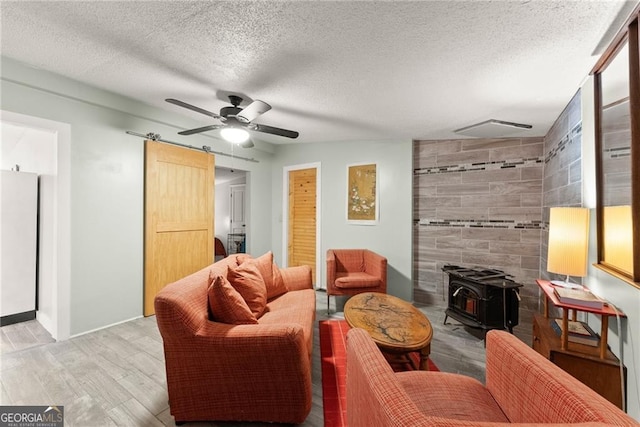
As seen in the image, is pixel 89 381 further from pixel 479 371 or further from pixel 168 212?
pixel 479 371

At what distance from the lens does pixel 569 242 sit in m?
1.75

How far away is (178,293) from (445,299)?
3.52m

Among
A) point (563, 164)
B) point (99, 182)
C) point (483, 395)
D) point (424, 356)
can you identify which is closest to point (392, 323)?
point (424, 356)

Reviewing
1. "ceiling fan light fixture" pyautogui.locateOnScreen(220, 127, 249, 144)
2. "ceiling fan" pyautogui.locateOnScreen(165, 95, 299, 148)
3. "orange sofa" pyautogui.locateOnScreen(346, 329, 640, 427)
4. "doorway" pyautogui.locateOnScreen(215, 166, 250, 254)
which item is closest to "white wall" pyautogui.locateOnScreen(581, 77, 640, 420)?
"orange sofa" pyautogui.locateOnScreen(346, 329, 640, 427)

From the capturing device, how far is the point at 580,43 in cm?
162

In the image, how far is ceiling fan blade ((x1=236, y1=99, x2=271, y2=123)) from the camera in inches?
84.7

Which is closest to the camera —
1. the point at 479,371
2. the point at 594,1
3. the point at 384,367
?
the point at 384,367

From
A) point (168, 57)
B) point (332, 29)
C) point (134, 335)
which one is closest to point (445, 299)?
point (332, 29)

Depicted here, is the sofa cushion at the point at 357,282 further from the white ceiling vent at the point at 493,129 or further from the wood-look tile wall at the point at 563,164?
the white ceiling vent at the point at 493,129

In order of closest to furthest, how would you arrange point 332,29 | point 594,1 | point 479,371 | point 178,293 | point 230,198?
point 594,1 → point 178,293 → point 332,29 → point 479,371 → point 230,198

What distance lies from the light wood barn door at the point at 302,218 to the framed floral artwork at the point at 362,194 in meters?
0.69

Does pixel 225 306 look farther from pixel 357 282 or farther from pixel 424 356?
pixel 357 282

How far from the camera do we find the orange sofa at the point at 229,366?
54.1 inches

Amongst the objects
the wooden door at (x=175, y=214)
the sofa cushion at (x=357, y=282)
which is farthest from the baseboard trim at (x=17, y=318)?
the sofa cushion at (x=357, y=282)
